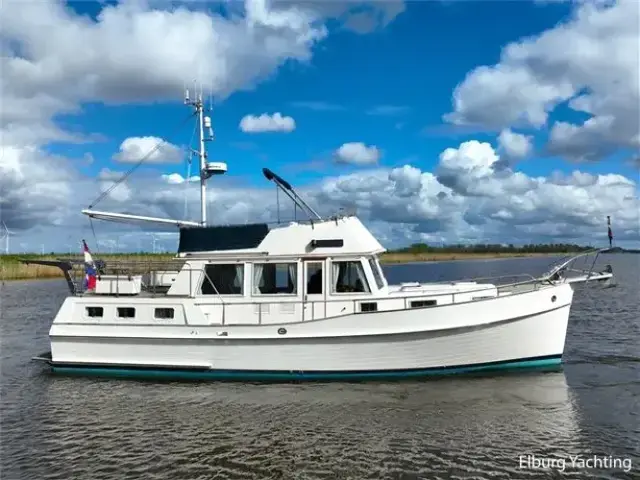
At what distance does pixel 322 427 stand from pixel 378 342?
2.98 m

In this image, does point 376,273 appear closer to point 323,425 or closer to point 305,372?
point 305,372

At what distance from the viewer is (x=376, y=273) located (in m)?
14.2

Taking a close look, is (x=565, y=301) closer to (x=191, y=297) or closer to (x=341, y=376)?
(x=341, y=376)

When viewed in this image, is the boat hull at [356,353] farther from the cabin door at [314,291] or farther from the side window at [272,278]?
the side window at [272,278]

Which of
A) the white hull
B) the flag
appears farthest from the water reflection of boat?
the flag

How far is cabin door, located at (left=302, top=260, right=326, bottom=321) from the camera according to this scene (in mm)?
13594

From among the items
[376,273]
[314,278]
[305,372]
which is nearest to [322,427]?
[305,372]

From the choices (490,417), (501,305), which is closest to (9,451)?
(490,417)

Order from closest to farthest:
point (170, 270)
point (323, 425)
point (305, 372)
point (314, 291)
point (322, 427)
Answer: point (322, 427) < point (323, 425) < point (305, 372) < point (314, 291) < point (170, 270)

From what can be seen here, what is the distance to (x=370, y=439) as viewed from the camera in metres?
9.83

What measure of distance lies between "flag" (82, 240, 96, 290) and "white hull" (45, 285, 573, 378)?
6.18 feet

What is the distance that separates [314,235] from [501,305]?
4810mm

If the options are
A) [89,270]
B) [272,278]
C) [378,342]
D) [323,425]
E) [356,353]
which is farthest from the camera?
[89,270]

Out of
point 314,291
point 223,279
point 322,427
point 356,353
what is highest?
point 223,279
